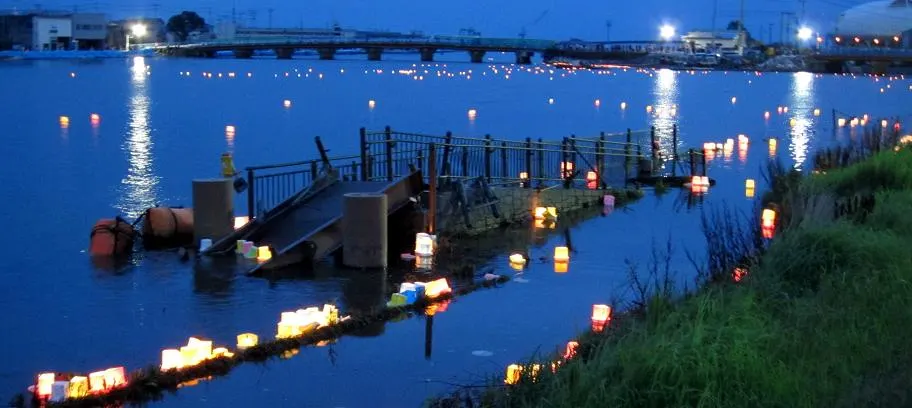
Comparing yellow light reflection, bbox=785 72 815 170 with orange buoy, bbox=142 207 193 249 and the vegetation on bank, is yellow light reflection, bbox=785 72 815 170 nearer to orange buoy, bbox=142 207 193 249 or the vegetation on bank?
orange buoy, bbox=142 207 193 249

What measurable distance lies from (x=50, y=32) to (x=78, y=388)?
195981mm

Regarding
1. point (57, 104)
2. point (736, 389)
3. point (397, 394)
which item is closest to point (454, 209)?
point (397, 394)

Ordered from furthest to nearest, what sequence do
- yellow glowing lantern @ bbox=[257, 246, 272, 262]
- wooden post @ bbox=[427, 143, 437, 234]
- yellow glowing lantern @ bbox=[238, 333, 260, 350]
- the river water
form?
1. wooden post @ bbox=[427, 143, 437, 234]
2. yellow glowing lantern @ bbox=[257, 246, 272, 262]
3. yellow glowing lantern @ bbox=[238, 333, 260, 350]
4. the river water

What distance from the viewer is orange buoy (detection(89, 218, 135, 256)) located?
1741 centimetres

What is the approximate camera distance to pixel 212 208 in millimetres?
17641

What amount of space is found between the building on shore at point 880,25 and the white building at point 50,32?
5133 inches

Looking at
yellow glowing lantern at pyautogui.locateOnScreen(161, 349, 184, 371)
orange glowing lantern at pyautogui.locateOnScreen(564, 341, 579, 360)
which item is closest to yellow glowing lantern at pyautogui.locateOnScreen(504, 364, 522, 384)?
orange glowing lantern at pyautogui.locateOnScreen(564, 341, 579, 360)

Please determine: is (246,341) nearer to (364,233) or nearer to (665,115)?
(364,233)

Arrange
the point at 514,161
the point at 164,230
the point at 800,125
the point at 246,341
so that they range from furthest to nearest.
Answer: the point at 800,125 → the point at 514,161 → the point at 164,230 → the point at 246,341

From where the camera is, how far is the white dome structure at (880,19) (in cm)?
19088

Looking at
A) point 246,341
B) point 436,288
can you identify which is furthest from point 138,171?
point 246,341

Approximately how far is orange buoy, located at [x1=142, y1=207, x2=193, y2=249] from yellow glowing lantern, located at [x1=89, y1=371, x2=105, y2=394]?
317 inches

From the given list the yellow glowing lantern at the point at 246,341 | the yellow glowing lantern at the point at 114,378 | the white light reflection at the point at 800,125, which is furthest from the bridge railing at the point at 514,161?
the yellow glowing lantern at the point at 114,378

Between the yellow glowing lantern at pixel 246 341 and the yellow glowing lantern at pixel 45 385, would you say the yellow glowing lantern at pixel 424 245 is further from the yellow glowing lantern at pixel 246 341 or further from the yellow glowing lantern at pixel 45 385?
the yellow glowing lantern at pixel 45 385
